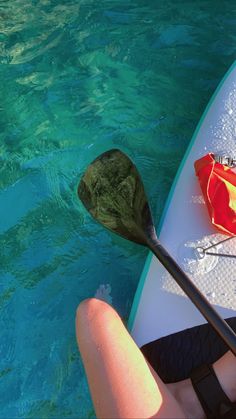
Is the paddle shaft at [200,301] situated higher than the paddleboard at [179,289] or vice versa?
the paddle shaft at [200,301]

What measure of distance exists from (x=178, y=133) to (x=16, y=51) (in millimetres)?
855

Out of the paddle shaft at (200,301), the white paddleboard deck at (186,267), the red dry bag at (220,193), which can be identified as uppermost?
the red dry bag at (220,193)

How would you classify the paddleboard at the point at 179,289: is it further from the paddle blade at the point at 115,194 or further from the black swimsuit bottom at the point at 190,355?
the paddle blade at the point at 115,194

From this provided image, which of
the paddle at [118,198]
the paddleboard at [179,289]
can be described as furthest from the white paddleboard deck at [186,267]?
the paddle at [118,198]

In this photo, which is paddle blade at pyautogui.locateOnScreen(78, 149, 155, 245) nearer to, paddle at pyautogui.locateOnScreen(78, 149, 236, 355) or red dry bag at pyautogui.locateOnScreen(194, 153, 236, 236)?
paddle at pyautogui.locateOnScreen(78, 149, 236, 355)

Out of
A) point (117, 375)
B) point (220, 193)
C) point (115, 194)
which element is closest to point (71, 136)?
point (115, 194)

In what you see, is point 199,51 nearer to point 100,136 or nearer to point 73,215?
point 100,136

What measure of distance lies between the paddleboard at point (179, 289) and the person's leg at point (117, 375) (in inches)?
7.7

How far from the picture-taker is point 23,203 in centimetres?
192

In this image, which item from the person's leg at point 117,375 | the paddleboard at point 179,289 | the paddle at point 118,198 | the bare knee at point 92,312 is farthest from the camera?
the paddle at point 118,198

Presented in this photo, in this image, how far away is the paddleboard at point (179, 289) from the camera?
57.1 inches

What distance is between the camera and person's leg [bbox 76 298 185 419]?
1162mm

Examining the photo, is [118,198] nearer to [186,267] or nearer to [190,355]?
[186,267]

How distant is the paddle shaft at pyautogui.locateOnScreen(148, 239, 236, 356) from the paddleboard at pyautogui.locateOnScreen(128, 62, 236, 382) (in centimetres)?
13
